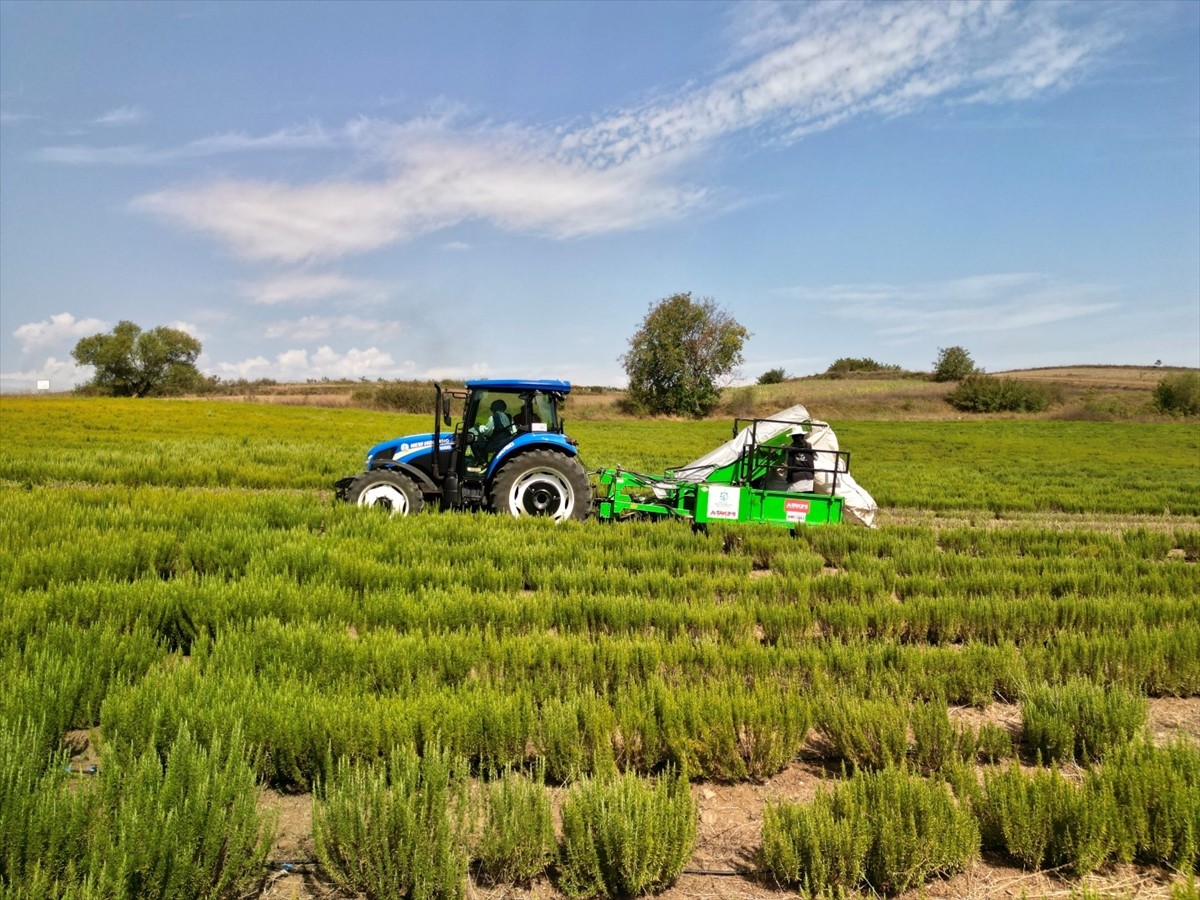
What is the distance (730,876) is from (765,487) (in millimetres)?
7123

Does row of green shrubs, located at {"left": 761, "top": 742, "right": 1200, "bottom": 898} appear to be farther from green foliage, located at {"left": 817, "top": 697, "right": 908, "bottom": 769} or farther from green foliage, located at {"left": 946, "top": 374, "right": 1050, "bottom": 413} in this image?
green foliage, located at {"left": 946, "top": 374, "right": 1050, "bottom": 413}

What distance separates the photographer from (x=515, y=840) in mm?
2781

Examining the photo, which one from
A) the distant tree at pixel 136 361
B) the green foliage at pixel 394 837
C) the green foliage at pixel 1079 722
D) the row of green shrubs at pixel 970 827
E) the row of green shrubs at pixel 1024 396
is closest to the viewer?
the green foliage at pixel 394 837

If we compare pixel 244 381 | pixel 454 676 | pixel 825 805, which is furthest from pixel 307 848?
pixel 244 381

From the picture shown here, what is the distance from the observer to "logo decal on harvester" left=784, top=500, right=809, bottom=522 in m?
9.41

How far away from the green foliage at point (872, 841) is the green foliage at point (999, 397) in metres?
62.8

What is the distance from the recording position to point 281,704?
3479 mm

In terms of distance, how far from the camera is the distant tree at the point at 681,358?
62.0 meters

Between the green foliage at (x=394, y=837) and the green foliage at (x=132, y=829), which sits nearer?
the green foliage at (x=132, y=829)

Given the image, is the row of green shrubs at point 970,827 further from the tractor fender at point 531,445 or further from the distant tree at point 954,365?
the distant tree at point 954,365

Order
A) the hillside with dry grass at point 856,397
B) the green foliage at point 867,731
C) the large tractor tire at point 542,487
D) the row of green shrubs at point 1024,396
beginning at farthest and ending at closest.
A: the row of green shrubs at point 1024,396, the hillside with dry grass at point 856,397, the large tractor tire at point 542,487, the green foliage at point 867,731

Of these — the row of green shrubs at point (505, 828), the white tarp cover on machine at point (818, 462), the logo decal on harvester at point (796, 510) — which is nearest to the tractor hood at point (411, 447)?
the white tarp cover on machine at point (818, 462)

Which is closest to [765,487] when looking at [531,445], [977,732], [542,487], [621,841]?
[542,487]

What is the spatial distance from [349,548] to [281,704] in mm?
3894
